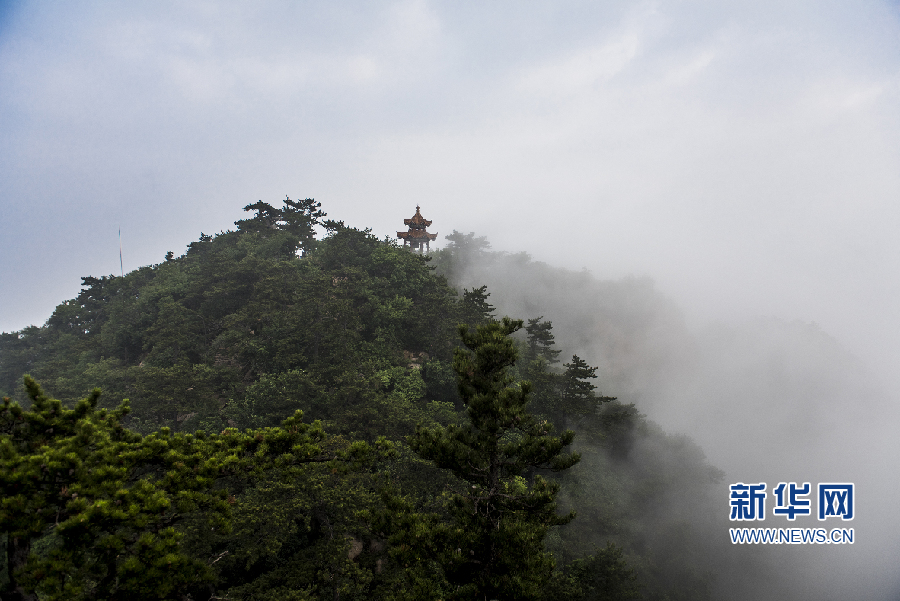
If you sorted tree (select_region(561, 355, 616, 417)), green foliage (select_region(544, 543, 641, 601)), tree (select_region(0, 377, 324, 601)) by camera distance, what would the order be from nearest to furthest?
tree (select_region(0, 377, 324, 601)) → green foliage (select_region(544, 543, 641, 601)) → tree (select_region(561, 355, 616, 417))

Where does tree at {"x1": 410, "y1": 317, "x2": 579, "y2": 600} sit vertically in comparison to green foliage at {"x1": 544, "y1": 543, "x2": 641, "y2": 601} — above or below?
above

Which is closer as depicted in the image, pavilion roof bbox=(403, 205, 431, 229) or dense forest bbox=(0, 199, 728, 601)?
dense forest bbox=(0, 199, 728, 601)

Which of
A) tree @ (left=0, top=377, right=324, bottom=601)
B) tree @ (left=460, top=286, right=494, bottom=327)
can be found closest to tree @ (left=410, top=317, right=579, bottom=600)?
tree @ (left=0, top=377, right=324, bottom=601)

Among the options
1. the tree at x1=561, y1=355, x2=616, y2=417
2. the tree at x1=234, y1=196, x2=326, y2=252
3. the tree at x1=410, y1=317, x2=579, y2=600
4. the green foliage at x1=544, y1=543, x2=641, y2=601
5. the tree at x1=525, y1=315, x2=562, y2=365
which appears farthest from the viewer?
the tree at x1=234, y1=196, x2=326, y2=252

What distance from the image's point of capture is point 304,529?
15852 mm

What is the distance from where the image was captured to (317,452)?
806cm

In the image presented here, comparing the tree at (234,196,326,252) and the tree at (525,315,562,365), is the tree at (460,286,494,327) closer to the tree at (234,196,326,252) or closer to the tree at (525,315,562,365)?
the tree at (525,315,562,365)

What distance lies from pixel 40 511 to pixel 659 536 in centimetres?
3193

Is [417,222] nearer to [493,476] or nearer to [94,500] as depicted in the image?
[493,476]

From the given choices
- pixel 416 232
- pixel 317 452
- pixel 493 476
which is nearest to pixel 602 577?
pixel 493 476

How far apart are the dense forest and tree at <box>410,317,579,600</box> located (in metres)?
0.06

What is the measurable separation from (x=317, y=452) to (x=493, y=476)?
4.86 m

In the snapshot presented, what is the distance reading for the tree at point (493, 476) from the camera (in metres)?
9.21

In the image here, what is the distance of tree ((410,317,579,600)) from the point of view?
9.21 metres
